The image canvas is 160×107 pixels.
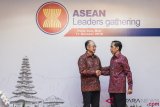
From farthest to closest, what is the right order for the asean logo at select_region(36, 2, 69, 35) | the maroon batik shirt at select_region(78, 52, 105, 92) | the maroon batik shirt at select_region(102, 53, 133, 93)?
the asean logo at select_region(36, 2, 69, 35), the maroon batik shirt at select_region(78, 52, 105, 92), the maroon batik shirt at select_region(102, 53, 133, 93)

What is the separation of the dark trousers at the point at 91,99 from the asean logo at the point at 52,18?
1337mm

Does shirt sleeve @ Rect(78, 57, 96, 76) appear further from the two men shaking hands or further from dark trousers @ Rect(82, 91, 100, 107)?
dark trousers @ Rect(82, 91, 100, 107)

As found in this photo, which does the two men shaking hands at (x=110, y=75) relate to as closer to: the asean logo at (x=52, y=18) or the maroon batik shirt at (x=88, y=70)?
the maroon batik shirt at (x=88, y=70)

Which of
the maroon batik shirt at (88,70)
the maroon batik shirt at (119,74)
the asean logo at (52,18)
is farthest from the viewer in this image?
the asean logo at (52,18)

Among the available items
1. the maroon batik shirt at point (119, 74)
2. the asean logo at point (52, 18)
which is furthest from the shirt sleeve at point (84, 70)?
the asean logo at point (52, 18)

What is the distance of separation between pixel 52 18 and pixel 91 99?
1.64 meters

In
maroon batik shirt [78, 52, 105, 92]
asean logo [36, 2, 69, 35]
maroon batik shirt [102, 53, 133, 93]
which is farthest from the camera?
asean logo [36, 2, 69, 35]

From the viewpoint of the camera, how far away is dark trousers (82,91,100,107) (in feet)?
17.6

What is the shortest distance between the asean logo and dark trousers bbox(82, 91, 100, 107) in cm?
134

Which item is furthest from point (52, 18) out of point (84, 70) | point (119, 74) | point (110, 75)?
point (119, 74)

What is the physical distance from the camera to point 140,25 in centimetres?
611

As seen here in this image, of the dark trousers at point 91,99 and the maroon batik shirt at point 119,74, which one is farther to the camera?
the dark trousers at point 91,99

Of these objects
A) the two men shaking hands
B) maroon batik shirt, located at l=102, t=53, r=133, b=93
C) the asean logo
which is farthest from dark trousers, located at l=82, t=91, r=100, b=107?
the asean logo

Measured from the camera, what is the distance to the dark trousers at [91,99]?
537 cm
